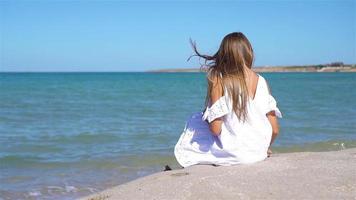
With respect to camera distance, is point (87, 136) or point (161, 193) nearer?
point (161, 193)

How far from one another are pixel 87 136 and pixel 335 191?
9.61m

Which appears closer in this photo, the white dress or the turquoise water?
the white dress

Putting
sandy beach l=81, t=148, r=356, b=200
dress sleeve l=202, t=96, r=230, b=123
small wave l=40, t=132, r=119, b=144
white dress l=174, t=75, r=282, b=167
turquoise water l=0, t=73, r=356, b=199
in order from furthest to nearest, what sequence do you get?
small wave l=40, t=132, r=119, b=144
turquoise water l=0, t=73, r=356, b=199
white dress l=174, t=75, r=282, b=167
dress sleeve l=202, t=96, r=230, b=123
sandy beach l=81, t=148, r=356, b=200

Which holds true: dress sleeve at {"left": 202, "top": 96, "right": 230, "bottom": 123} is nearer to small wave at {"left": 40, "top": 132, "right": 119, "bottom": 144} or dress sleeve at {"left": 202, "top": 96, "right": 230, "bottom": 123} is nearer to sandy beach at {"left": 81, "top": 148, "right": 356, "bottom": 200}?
sandy beach at {"left": 81, "top": 148, "right": 356, "bottom": 200}

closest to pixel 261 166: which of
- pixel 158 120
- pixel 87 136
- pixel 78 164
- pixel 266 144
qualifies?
pixel 266 144

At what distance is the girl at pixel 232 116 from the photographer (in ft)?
17.2

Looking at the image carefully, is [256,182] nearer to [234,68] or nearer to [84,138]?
[234,68]

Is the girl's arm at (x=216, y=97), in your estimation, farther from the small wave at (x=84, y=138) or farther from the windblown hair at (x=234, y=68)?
the small wave at (x=84, y=138)

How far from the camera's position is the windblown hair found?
17.1 feet

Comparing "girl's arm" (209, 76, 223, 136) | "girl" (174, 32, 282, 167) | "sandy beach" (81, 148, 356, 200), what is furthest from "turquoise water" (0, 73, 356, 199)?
"girl's arm" (209, 76, 223, 136)

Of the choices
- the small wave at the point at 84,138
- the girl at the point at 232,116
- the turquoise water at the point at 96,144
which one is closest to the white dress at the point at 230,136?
the girl at the point at 232,116

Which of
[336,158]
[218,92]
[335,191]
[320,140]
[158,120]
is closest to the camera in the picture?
[335,191]

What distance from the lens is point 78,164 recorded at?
985cm

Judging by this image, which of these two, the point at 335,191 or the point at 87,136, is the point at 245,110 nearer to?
the point at 335,191
